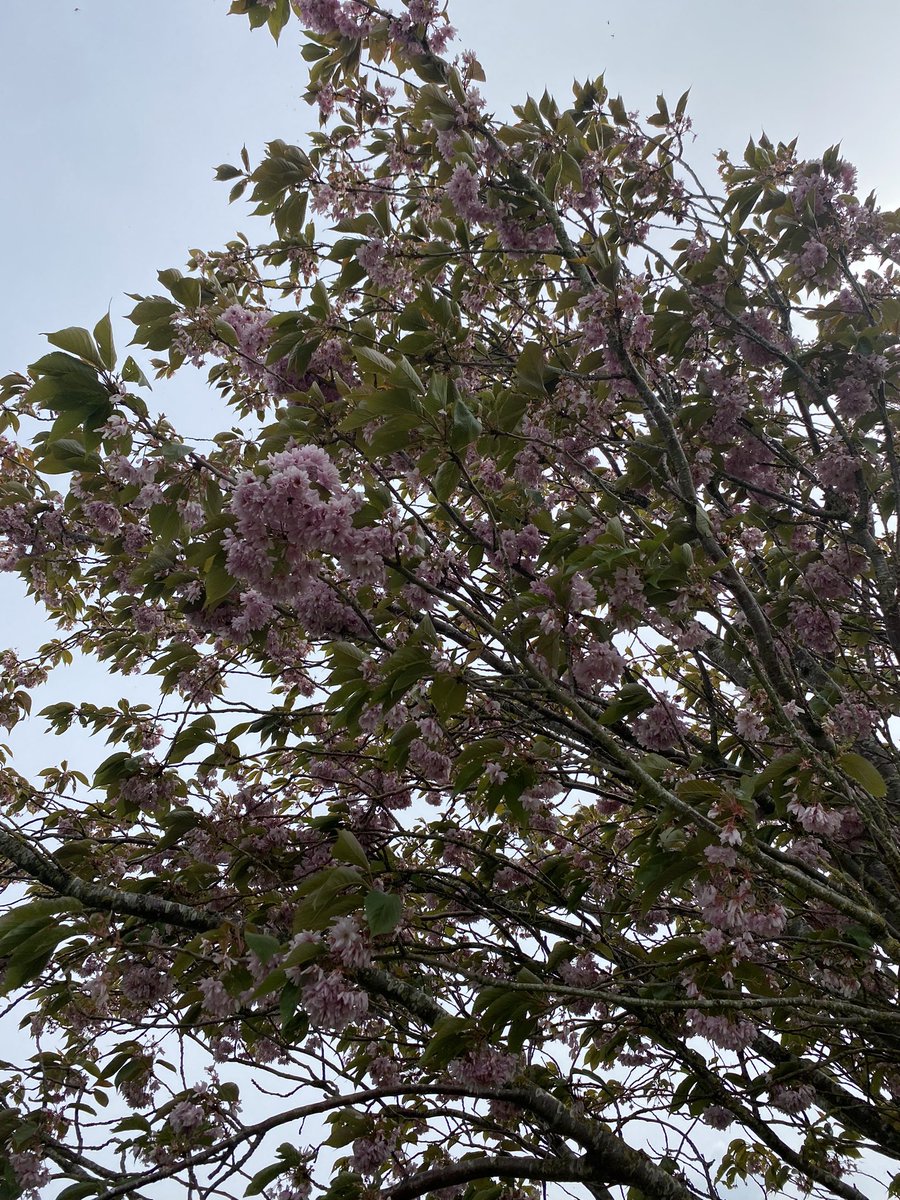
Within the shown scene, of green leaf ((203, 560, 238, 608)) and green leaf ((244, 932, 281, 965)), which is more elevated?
green leaf ((203, 560, 238, 608))

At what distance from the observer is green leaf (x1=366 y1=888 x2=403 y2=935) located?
6.26ft

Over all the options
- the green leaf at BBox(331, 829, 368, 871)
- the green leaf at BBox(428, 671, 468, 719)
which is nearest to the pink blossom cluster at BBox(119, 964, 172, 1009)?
the green leaf at BBox(331, 829, 368, 871)

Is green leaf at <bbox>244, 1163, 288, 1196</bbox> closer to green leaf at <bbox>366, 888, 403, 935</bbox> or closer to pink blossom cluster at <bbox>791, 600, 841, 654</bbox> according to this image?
green leaf at <bbox>366, 888, 403, 935</bbox>

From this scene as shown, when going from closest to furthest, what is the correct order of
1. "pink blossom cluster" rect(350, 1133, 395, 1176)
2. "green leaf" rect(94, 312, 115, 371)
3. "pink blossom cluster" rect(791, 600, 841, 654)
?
"green leaf" rect(94, 312, 115, 371), "pink blossom cluster" rect(350, 1133, 395, 1176), "pink blossom cluster" rect(791, 600, 841, 654)

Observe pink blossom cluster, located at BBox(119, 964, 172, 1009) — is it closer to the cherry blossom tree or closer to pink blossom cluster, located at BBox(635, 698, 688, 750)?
the cherry blossom tree

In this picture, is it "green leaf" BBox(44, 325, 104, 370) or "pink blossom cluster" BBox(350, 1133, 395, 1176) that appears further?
"pink blossom cluster" BBox(350, 1133, 395, 1176)

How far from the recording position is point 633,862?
3621 mm

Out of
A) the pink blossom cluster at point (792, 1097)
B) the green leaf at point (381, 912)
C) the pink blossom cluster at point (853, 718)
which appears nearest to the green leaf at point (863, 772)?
the pink blossom cluster at point (853, 718)

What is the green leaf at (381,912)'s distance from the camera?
6.26 ft

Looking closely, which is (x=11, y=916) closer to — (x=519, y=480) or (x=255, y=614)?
(x=255, y=614)

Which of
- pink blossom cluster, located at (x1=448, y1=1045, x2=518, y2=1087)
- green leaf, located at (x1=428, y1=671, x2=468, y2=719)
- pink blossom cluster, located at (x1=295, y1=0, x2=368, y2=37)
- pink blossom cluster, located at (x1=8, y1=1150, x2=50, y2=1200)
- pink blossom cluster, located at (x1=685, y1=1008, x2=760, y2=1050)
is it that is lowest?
pink blossom cluster, located at (x1=8, y1=1150, x2=50, y2=1200)

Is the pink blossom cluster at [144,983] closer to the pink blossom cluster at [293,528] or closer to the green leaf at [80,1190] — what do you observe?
the green leaf at [80,1190]

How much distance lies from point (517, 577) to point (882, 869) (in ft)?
7.01

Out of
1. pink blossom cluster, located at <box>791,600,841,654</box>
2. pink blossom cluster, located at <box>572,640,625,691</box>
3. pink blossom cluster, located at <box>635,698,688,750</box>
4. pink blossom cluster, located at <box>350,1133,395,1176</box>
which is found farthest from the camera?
pink blossom cluster, located at <box>791,600,841,654</box>
